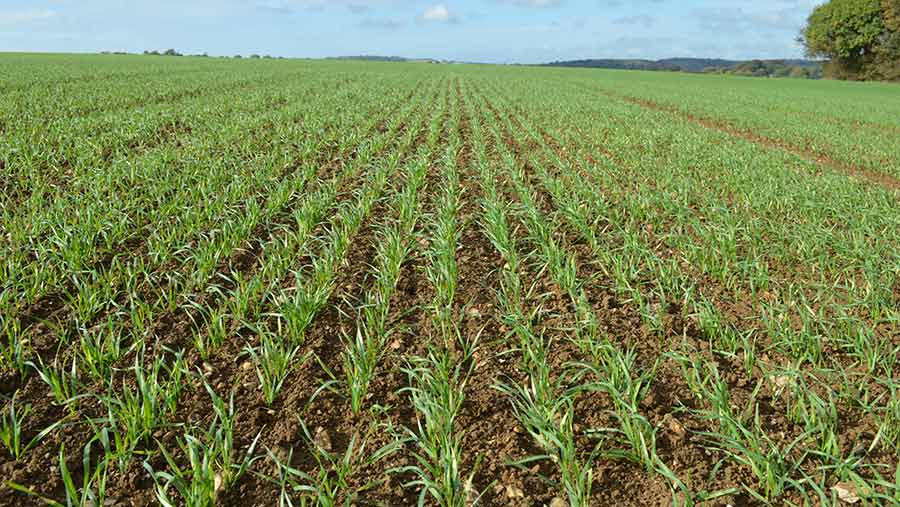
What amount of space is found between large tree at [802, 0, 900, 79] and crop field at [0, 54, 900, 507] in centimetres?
7861

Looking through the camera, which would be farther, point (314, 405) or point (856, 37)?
point (856, 37)

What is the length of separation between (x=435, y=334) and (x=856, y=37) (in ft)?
297

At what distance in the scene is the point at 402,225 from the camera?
21.7 feet

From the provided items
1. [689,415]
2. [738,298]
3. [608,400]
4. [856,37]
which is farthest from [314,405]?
[856,37]

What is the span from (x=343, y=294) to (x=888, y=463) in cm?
373

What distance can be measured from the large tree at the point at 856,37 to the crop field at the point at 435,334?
258 feet

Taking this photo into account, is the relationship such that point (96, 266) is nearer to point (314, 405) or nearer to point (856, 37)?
point (314, 405)

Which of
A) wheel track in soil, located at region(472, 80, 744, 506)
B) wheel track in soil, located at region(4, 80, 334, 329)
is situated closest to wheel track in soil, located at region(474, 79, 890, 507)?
wheel track in soil, located at region(472, 80, 744, 506)

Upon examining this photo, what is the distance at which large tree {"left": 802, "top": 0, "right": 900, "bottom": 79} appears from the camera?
6831cm

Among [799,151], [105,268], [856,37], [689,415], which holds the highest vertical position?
[856,37]

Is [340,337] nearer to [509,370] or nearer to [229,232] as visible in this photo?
[509,370]

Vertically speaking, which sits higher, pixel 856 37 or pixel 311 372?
pixel 856 37

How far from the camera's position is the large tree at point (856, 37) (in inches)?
2689

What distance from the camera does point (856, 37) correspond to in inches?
2822
